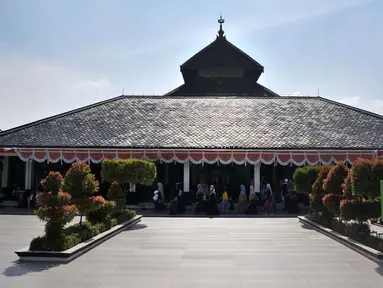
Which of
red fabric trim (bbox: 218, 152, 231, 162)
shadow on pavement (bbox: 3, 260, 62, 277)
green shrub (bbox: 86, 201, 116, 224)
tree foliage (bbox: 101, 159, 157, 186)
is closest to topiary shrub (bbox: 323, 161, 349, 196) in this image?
tree foliage (bbox: 101, 159, 157, 186)

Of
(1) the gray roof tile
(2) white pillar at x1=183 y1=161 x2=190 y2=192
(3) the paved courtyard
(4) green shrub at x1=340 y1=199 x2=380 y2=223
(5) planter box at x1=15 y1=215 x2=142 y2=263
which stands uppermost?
(1) the gray roof tile

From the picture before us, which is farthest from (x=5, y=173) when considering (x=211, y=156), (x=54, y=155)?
(x=211, y=156)

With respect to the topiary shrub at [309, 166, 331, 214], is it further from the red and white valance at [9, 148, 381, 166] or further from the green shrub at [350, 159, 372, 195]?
the red and white valance at [9, 148, 381, 166]

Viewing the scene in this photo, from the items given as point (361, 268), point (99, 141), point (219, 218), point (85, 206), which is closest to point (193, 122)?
point (99, 141)

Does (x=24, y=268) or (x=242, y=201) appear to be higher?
(x=242, y=201)

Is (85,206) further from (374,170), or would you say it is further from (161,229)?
(374,170)

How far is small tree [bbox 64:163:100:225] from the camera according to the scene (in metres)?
12.5

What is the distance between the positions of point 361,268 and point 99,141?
18.8 meters

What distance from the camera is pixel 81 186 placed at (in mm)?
12500

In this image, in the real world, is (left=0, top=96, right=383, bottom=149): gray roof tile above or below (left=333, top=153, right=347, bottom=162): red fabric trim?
above

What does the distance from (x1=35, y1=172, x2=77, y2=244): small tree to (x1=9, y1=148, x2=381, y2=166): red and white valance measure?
1352 cm

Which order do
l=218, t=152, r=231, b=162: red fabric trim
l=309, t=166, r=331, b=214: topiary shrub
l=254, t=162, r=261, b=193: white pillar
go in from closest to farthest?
l=309, t=166, r=331, b=214: topiary shrub < l=218, t=152, r=231, b=162: red fabric trim < l=254, t=162, r=261, b=193: white pillar

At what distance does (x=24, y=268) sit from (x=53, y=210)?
183cm

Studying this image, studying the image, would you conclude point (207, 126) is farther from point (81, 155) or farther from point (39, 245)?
point (39, 245)
